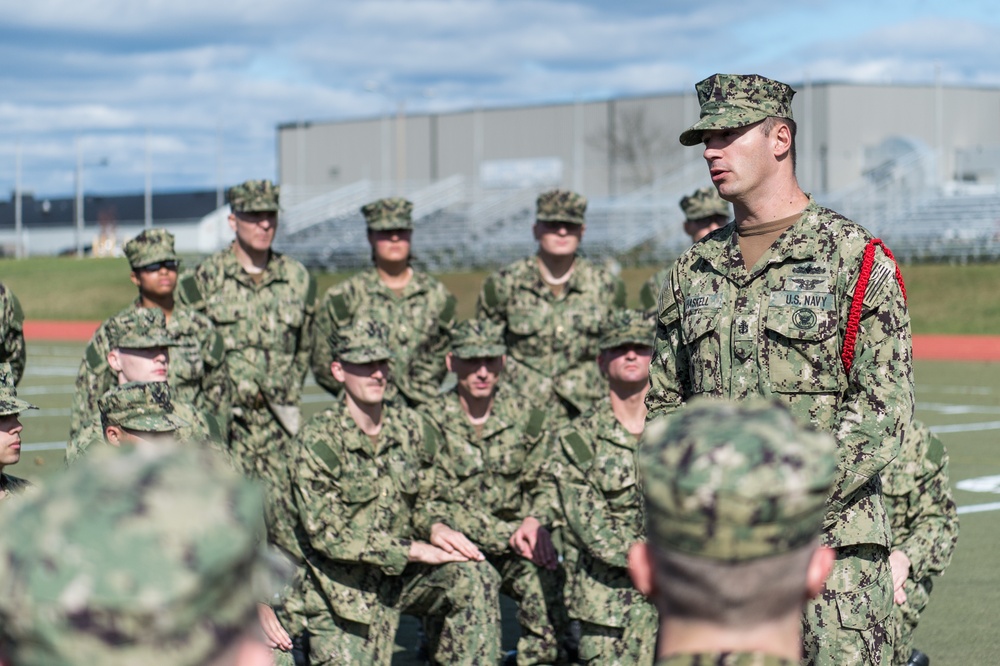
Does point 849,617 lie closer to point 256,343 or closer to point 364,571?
point 364,571

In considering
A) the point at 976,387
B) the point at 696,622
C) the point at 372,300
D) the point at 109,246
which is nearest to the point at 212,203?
the point at 109,246

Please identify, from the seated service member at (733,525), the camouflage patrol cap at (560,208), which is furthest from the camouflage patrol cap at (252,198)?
the seated service member at (733,525)

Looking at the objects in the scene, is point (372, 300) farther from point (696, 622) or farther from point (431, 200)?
point (431, 200)

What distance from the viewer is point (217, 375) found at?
7.70 m

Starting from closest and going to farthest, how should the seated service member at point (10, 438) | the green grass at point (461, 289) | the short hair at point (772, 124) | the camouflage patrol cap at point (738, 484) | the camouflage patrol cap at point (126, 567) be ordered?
the camouflage patrol cap at point (126, 567)
the camouflage patrol cap at point (738, 484)
the short hair at point (772, 124)
the seated service member at point (10, 438)
the green grass at point (461, 289)

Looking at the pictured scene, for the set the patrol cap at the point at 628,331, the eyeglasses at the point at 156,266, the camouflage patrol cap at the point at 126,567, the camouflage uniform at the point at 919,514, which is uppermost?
the eyeglasses at the point at 156,266

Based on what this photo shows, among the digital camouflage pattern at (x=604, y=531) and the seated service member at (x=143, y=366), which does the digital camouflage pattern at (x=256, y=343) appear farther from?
the digital camouflage pattern at (x=604, y=531)

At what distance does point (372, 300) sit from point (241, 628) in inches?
265

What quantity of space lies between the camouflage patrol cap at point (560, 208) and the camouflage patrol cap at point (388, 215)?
0.75 metres

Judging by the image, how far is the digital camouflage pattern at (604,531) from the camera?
19.5 feet

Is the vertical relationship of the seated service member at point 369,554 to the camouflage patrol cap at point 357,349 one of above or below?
below

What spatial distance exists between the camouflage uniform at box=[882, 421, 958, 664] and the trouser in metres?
1.94

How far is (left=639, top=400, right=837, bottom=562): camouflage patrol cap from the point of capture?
1.86m

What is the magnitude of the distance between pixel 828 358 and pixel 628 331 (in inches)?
99.2
